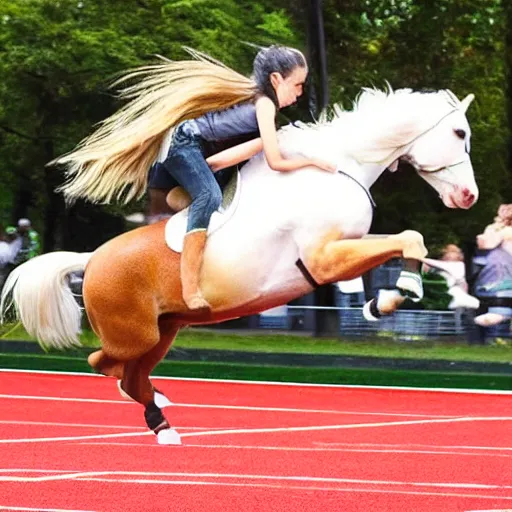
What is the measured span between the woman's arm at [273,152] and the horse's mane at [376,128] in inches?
2.7

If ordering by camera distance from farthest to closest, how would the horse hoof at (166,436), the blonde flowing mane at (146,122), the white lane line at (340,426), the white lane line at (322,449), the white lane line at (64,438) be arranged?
1. the white lane line at (340,426)
2. the white lane line at (64,438)
3. the white lane line at (322,449)
4. the horse hoof at (166,436)
5. the blonde flowing mane at (146,122)

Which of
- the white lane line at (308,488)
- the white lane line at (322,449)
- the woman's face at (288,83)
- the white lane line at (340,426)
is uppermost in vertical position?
the woman's face at (288,83)

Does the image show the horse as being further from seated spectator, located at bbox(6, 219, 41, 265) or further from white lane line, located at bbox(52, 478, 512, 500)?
seated spectator, located at bbox(6, 219, 41, 265)

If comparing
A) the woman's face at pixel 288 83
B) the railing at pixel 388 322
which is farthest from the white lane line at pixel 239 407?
the woman's face at pixel 288 83

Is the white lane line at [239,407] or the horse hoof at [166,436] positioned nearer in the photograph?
the horse hoof at [166,436]

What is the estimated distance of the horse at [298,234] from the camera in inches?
159

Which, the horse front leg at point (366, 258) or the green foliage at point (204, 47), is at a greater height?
the horse front leg at point (366, 258)

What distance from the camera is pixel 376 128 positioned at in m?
4.23

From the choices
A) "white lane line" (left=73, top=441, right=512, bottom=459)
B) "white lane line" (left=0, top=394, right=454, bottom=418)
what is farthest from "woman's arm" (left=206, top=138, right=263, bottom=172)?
"white lane line" (left=0, top=394, right=454, bottom=418)

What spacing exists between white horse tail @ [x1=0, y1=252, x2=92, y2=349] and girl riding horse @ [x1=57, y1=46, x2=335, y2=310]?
0.33 m

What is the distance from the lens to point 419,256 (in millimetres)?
4062

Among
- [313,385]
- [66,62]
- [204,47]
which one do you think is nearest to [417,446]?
[313,385]

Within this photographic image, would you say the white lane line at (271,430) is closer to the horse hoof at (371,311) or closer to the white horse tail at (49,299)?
the white horse tail at (49,299)

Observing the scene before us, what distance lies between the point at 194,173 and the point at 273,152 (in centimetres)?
28
